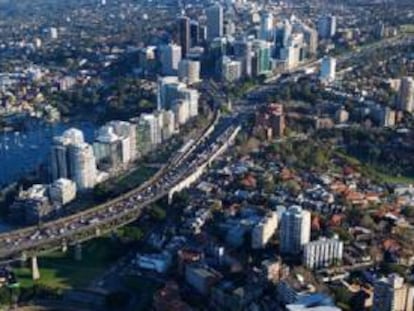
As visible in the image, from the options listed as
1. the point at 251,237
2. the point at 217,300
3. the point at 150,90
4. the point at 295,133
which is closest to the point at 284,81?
the point at 150,90

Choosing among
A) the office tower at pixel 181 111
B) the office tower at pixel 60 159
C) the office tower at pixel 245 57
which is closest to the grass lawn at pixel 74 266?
the office tower at pixel 60 159

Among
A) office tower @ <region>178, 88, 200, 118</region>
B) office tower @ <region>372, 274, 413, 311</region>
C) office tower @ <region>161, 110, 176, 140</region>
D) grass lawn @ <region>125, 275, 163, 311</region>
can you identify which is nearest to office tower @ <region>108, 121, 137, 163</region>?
office tower @ <region>161, 110, 176, 140</region>

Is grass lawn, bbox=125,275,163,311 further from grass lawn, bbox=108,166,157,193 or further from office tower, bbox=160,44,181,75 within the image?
office tower, bbox=160,44,181,75

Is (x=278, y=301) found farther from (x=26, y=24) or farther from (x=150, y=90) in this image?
(x=26, y=24)

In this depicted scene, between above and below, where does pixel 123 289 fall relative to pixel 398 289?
below

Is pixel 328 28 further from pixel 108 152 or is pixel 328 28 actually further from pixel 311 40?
pixel 108 152

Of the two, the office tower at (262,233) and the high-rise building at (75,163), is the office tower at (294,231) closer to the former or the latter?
the office tower at (262,233)
